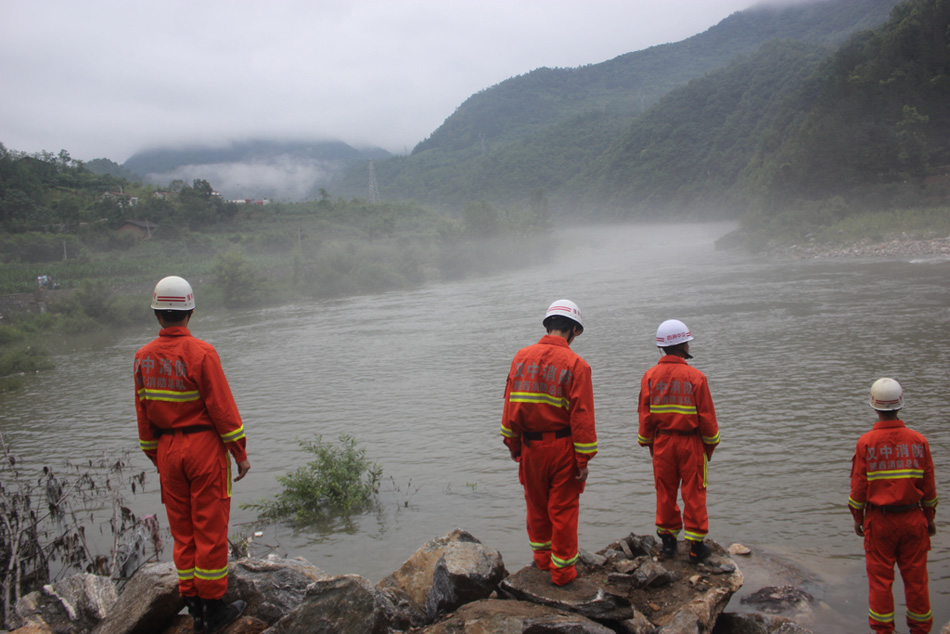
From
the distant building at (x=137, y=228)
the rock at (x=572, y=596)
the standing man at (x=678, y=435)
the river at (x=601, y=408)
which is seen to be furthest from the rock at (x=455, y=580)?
the distant building at (x=137, y=228)

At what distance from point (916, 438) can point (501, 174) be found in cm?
14822

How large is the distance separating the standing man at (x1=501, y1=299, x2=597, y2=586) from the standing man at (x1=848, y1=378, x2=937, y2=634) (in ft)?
6.22

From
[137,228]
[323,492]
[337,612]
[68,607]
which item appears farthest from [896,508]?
[137,228]

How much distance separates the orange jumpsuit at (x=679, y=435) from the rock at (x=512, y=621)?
143 cm

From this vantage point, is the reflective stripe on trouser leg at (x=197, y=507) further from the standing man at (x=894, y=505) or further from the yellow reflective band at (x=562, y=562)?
the standing man at (x=894, y=505)

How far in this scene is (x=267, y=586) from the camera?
4.34 m

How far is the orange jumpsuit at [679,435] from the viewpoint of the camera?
4.68 metres

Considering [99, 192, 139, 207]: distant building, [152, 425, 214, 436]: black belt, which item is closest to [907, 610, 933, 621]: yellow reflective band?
[152, 425, 214, 436]: black belt

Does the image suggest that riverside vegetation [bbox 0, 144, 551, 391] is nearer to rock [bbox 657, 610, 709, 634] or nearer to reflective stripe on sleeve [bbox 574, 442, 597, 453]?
reflective stripe on sleeve [bbox 574, 442, 597, 453]

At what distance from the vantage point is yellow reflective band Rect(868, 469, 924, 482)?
4148 millimetres

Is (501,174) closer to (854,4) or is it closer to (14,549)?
(854,4)

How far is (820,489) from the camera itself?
298 inches

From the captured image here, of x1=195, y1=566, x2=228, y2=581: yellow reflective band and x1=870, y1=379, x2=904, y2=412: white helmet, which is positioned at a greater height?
x1=870, y1=379, x2=904, y2=412: white helmet

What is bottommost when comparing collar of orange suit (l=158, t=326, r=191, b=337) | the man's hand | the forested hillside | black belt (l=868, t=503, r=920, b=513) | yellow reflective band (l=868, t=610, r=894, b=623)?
yellow reflective band (l=868, t=610, r=894, b=623)
